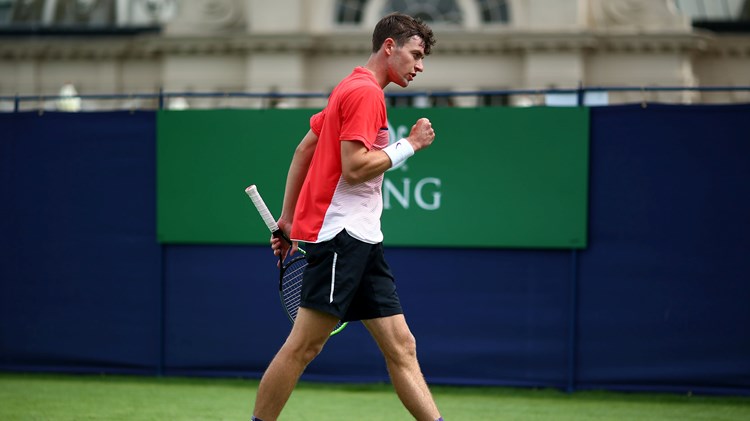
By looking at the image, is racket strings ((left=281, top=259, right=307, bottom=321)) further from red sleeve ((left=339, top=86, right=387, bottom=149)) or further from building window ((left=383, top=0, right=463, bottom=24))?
building window ((left=383, top=0, right=463, bottom=24))

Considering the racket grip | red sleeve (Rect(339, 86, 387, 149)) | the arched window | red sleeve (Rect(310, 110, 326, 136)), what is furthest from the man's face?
the arched window

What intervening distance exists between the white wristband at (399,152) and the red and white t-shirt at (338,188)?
0.09 metres

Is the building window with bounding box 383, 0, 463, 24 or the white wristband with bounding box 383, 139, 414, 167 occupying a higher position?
the building window with bounding box 383, 0, 463, 24

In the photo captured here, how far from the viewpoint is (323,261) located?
6293 mm

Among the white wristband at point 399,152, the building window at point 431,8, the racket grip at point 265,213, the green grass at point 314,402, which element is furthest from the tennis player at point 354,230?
the building window at point 431,8

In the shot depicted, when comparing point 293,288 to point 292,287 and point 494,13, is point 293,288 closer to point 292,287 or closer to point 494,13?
point 292,287

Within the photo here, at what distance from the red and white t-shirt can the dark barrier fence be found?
3.08 metres

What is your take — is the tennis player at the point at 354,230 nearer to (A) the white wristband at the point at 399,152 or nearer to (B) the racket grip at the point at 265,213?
(A) the white wristband at the point at 399,152

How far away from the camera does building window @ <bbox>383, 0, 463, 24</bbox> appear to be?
40031 millimetres

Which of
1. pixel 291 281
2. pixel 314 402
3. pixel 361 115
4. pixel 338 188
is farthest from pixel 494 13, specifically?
pixel 361 115

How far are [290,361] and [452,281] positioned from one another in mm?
3280

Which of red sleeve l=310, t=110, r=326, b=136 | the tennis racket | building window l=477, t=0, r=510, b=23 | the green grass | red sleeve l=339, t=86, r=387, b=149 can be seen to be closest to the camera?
red sleeve l=339, t=86, r=387, b=149

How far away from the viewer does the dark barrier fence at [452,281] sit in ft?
29.8

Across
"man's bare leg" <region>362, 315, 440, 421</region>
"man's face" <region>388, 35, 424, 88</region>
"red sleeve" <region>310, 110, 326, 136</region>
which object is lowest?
"man's bare leg" <region>362, 315, 440, 421</region>
